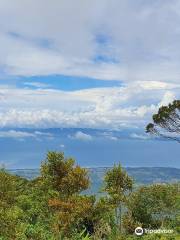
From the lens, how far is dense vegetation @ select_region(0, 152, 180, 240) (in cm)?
5434

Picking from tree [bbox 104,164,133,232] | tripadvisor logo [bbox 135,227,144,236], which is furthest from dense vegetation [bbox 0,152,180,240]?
tripadvisor logo [bbox 135,227,144,236]

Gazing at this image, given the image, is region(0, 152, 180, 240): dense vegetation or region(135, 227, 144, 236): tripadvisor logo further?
region(0, 152, 180, 240): dense vegetation

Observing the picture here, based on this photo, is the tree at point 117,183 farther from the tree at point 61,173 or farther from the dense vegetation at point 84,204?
the tree at point 61,173

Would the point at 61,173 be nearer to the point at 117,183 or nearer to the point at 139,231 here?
the point at 117,183

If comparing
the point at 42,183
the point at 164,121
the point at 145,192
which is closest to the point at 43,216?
the point at 42,183

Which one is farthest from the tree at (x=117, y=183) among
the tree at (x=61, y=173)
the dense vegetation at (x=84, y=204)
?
the tree at (x=61, y=173)

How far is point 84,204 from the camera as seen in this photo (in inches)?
2207

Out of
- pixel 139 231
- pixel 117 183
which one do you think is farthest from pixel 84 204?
pixel 139 231

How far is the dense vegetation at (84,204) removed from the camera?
54344 mm

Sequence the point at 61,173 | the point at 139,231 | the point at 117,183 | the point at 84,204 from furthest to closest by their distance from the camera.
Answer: the point at 61,173 → the point at 117,183 → the point at 84,204 → the point at 139,231

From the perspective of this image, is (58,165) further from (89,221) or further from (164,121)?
Answer: (164,121)

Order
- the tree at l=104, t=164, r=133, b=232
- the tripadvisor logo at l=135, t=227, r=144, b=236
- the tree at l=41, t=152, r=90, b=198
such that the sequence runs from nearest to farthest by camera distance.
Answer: the tripadvisor logo at l=135, t=227, r=144, b=236 → the tree at l=104, t=164, r=133, b=232 → the tree at l=41, t=152, r=90, b=198

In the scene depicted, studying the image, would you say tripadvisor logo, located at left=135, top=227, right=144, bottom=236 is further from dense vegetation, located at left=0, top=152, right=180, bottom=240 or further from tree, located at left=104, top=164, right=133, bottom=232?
tree, located at left=104, top=164, right=133, bottom=232

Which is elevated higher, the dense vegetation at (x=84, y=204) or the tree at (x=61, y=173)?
the tree at (x=61, y=173)
